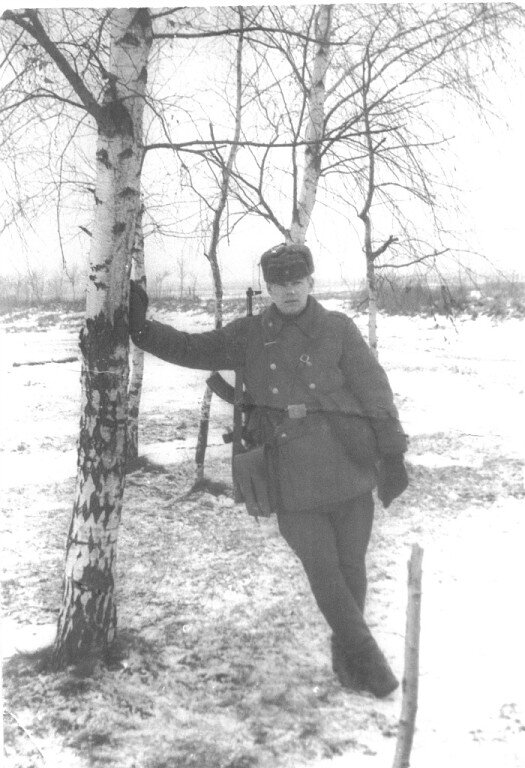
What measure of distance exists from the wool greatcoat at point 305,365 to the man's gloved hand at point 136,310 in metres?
0.09

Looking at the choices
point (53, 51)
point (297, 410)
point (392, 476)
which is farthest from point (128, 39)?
point (392, 476)

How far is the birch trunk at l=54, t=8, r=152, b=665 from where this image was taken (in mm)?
2080

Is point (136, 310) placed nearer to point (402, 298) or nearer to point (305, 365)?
point (305, 365)

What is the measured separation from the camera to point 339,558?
2422mm

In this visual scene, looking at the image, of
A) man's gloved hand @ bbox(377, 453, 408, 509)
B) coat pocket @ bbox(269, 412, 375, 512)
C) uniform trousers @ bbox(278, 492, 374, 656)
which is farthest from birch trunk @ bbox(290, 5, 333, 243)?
uniform trousers @ bbox(278, 492, 374, 656)

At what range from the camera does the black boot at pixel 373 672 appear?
2166 millimetres

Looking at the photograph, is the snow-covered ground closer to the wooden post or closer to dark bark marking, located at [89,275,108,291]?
dark bark marking, located at [89,275,108,291]

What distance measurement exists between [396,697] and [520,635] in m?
0.55

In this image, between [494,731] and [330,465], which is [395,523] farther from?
[494,731]

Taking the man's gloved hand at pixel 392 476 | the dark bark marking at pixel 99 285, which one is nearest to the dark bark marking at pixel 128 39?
the dark bark marking at pixel 99 285

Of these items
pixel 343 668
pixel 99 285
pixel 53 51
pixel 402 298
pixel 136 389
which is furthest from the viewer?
pixel 136 389

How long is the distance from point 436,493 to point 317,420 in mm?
1021

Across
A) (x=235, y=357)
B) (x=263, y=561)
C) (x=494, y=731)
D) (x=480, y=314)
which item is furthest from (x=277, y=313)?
(x=494, y=731)

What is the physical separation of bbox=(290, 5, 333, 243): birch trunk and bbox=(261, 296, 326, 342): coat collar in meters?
0.83
